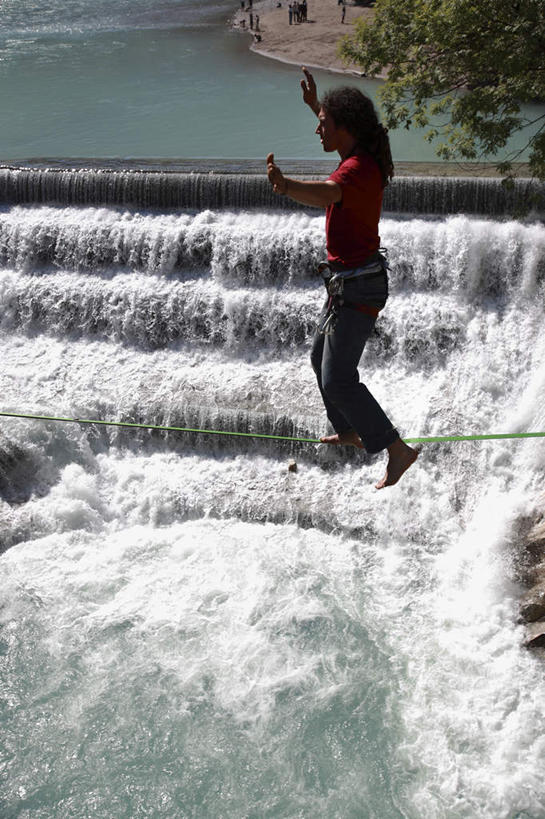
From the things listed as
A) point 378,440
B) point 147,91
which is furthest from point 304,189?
point 147,91

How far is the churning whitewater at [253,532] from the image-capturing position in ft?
18.8

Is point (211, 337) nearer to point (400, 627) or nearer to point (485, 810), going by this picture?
point (400, 627)

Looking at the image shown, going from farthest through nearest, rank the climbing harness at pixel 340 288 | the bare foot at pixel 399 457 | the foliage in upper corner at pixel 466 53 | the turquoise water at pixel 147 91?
the turquoise water at pixel 147 91, the foliage in upper corner at pixel 466 53, the bare foot at pixel 399 457, the climbing harness at pixel 340 288

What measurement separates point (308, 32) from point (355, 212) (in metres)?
29.0

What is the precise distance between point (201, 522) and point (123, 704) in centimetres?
242

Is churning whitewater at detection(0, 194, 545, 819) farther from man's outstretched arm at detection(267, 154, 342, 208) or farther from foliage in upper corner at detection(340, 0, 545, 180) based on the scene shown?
man's outstretched arm at detection(267, 154, 342, 208)

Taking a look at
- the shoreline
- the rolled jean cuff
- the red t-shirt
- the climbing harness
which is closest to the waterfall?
the rolled jean cuff

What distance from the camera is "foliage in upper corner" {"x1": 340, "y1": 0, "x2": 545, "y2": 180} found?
26.8 feet

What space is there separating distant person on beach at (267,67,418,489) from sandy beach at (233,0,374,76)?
21.4m

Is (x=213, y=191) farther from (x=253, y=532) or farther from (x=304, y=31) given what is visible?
(x=304, y=31)

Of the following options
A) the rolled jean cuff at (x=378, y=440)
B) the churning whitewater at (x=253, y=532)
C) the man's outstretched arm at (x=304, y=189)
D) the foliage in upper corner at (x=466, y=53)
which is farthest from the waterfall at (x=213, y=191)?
the man's outstretched arm at (x=304, y=189)

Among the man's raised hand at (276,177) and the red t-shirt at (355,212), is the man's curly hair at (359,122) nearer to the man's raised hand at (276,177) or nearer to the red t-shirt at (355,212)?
the red t-shirt at (355,212)

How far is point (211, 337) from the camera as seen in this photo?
10.1 metres

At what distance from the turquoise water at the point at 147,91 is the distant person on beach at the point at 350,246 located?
1205 cm
